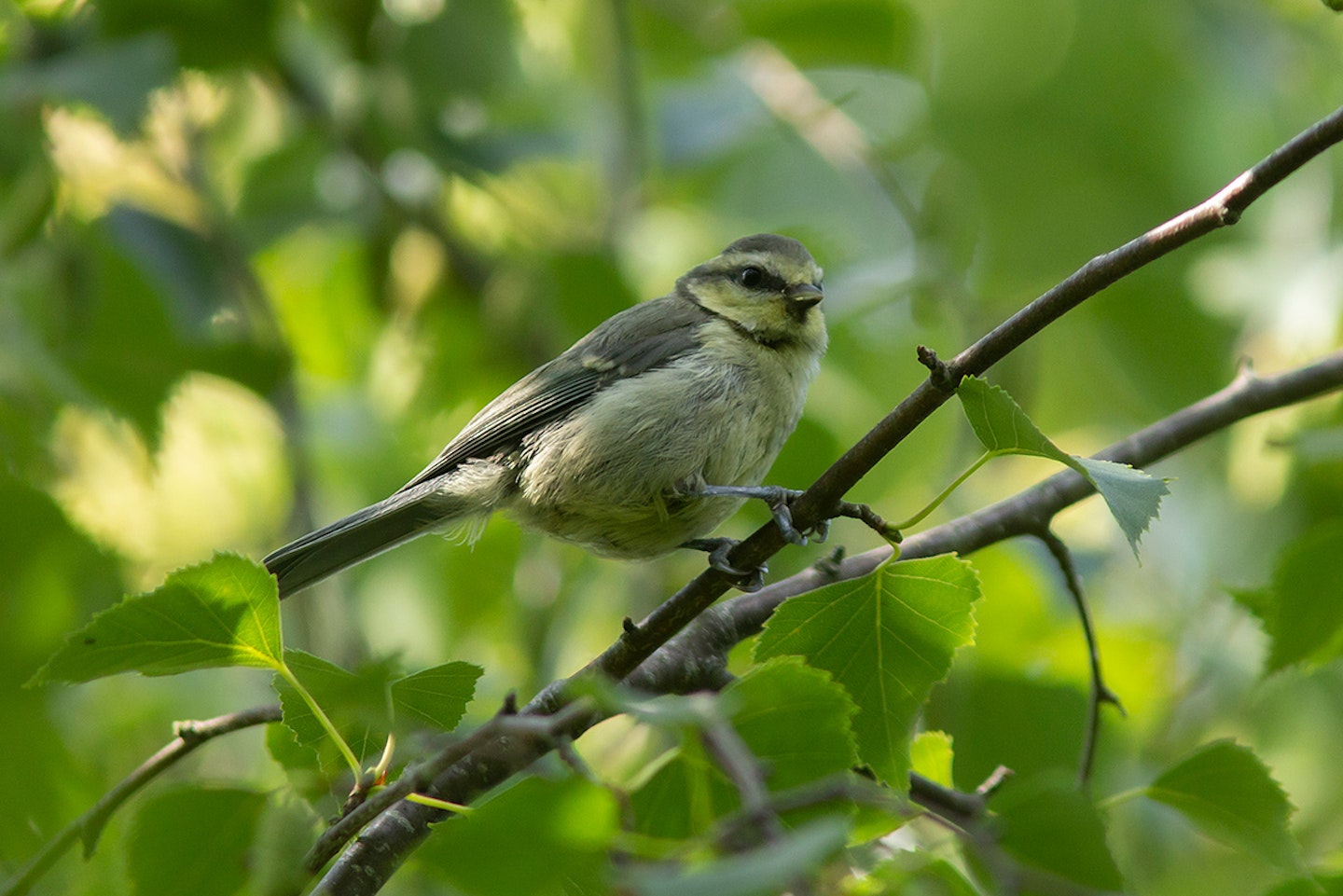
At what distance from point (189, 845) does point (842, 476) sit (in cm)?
128

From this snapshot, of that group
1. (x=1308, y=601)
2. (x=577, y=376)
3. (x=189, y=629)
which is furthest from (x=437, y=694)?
(x=577, y=376)

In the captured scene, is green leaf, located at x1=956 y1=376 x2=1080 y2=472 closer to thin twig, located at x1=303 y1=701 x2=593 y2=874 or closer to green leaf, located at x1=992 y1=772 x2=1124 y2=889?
green leaf, located at x1=992 y1=772 x2=1124 y2=889

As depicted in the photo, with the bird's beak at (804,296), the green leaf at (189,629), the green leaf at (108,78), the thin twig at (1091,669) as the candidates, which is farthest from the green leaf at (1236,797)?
the green leaf at (108,78)

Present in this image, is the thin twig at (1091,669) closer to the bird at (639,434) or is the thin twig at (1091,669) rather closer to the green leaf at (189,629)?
the bird at (639,434)

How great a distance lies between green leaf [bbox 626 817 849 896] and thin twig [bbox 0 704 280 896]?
3.96 feet

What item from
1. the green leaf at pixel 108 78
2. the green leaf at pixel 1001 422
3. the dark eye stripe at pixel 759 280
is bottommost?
the green leaf at pixel 1001 422

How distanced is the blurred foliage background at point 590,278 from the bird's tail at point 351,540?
39 cm

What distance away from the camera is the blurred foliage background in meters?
3.60

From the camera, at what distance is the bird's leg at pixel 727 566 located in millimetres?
2051

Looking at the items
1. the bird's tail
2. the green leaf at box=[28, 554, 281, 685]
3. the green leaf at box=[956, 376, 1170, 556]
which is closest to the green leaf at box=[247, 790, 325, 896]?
the green leaf at box=[28, 554, 281, 685]

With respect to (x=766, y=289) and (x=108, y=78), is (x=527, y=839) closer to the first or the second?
(x=766, y=289)

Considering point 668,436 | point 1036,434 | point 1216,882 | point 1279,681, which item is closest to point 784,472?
point 668,436

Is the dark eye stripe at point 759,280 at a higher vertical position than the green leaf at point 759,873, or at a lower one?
higher

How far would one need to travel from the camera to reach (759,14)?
13.5 feet
